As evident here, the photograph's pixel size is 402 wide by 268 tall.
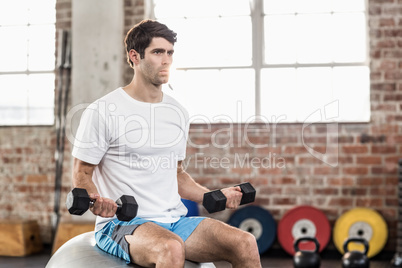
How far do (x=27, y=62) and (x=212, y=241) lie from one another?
3.71m

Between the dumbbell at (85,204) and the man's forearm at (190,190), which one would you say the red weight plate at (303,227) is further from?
the dumbbell at (85,204)

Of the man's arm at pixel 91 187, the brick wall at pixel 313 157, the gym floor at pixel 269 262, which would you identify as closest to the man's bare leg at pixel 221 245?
the man's arm at pixel 91 187

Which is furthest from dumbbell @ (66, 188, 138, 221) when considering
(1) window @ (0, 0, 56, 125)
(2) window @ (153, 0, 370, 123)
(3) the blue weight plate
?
(1) window @ (0, 0, 56, 125)

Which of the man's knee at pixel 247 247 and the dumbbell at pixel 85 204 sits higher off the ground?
the dumbbell at pixel 85 204

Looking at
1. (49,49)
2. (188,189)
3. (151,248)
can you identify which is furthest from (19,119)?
(151,248)

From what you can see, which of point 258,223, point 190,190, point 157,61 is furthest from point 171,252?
point 258,223

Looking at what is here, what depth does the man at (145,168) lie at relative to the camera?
6.16 feet

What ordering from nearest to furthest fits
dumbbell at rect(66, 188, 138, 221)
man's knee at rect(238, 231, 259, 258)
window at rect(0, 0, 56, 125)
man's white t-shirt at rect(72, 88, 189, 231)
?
1. dumbbell at rect(66, 188, 138, 221)
2. man's knee at rect(238, 231, 259, 258)
3. man's white t-shirt at rect(72, 88, 189, 231)
4. window at rect(0, 0, 56, 125)

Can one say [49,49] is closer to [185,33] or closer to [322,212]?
[185,33]

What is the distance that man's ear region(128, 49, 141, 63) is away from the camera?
2096 mm

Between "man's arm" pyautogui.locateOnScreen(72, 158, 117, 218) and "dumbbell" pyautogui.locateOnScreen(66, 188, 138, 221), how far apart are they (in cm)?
2

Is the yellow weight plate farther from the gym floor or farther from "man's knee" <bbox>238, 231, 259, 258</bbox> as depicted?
"man's knee" <bbox>238, 231, 259, 258</bbox>

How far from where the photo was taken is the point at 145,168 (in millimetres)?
2002

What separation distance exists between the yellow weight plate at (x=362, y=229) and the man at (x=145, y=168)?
100 inches
